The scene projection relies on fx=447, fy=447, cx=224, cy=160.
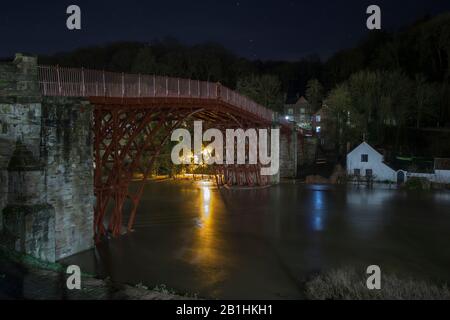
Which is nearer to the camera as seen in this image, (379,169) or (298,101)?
(379,169)

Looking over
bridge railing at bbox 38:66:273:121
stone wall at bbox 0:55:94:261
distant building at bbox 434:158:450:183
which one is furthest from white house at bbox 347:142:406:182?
stone wall at bbox 0:55:94:261

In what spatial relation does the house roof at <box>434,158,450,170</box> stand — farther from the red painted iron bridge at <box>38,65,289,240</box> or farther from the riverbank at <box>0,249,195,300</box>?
the riverbank at <box>0,249,195,300</box>

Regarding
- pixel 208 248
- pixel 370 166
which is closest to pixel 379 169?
pixel 370 166

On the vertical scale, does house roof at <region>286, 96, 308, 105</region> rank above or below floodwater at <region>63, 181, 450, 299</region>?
above

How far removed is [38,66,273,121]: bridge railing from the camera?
52.8 ft

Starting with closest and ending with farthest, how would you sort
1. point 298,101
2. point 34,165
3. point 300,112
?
1. point 34,165
2. point 300,112
3. point 298,101

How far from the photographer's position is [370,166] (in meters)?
40.6

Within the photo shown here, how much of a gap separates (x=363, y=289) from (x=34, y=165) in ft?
35.5

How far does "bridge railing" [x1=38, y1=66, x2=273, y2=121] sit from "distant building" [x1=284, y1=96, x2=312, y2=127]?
5446 centimetres

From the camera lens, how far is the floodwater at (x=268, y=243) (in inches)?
562

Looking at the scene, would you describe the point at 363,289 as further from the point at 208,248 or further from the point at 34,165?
the point at 34,165

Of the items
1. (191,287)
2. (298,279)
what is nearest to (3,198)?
(191,287)

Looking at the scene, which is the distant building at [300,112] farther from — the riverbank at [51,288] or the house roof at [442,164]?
the riverbank at [51,288]

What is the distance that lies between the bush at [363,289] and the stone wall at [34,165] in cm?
858
